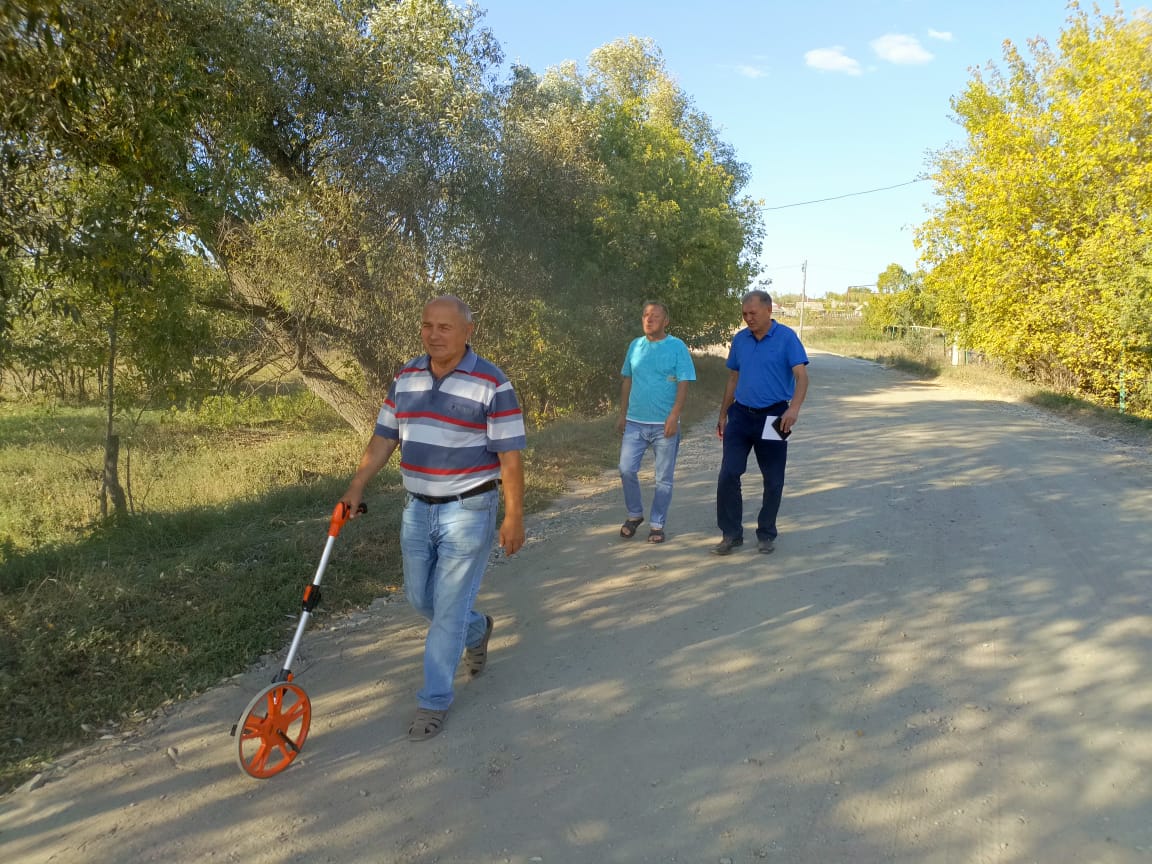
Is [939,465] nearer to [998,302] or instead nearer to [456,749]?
[456,749]

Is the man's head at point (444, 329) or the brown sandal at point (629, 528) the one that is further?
the brown sandal at point (629, 528)

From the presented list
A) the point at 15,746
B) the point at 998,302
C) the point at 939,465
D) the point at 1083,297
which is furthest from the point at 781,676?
the point at 998,302

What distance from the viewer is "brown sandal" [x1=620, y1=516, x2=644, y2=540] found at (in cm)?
652

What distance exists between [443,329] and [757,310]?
118 inches

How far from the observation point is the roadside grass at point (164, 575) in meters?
3.67

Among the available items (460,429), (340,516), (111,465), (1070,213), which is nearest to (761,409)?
(460,429)

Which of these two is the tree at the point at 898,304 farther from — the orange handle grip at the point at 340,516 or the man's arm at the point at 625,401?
the orange handle grip at the point at 340,516

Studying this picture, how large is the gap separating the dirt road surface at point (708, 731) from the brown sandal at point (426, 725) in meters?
0.05

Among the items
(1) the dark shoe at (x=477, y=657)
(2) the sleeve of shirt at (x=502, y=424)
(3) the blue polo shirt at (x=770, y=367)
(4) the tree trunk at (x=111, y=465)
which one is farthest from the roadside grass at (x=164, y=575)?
(3) the blue polo shirt at (x=770, y=367)

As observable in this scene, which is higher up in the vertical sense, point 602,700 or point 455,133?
point 455,133

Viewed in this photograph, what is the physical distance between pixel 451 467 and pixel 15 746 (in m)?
2.13

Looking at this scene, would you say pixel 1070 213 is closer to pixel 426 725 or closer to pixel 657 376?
pixel 657 376

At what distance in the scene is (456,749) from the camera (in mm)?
3352

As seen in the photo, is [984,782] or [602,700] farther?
[602,700]
